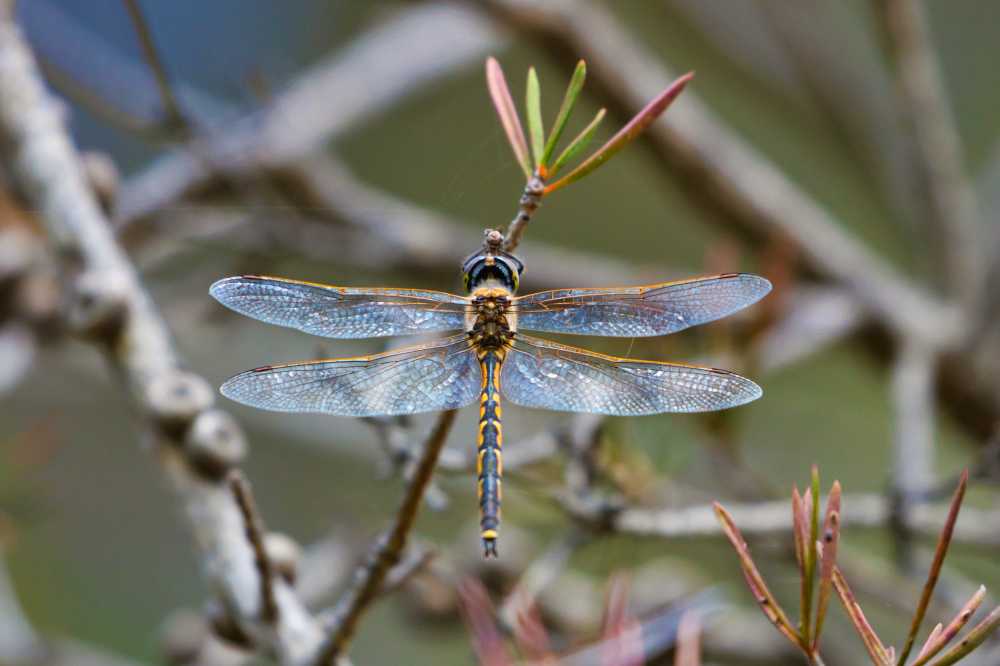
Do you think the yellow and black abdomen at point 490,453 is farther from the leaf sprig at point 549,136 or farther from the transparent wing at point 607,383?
the leaf sprig at point 549,136

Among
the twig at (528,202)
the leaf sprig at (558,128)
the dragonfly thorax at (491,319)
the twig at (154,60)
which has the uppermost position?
the twig at (154,60)

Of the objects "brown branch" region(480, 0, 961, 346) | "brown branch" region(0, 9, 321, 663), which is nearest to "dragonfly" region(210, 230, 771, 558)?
"brown branch" region(0, 9, 321, 663)

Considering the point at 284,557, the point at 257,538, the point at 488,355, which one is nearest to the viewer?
the point at 257,538

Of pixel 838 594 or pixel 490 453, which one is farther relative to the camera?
Answer: pixel 490 453

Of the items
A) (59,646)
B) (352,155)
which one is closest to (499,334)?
(59,646)

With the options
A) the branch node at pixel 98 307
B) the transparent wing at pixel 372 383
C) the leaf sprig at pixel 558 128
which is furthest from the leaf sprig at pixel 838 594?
the branch node at pixel 98 307

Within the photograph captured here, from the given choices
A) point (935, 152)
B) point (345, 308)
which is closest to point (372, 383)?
point (345, 308)

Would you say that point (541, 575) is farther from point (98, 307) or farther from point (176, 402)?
point (98, 307)
